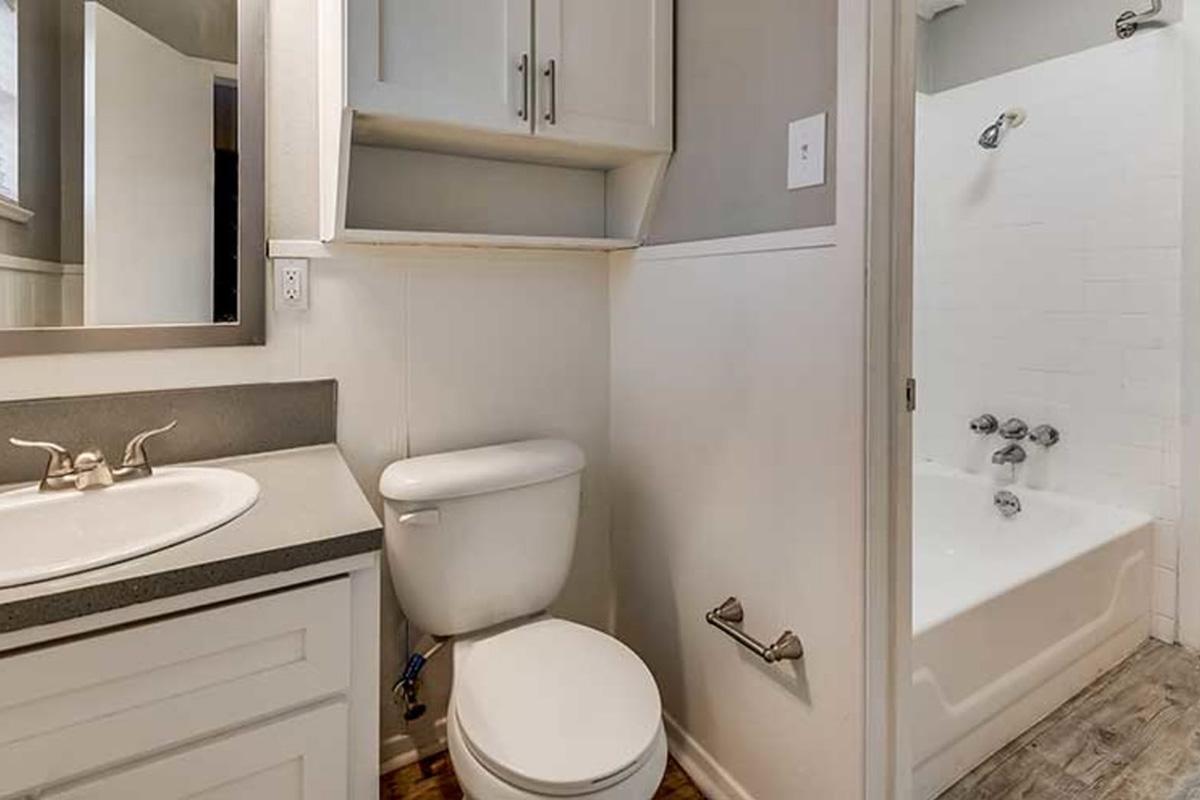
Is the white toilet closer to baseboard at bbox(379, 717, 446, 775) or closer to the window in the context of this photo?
baseboard at bbox(379, 717, 446, 775)

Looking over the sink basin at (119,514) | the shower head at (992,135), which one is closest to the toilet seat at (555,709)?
the sink basin at (119,514)

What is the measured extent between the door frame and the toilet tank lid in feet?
2.19

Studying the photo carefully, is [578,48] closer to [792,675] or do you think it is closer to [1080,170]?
[792,675]

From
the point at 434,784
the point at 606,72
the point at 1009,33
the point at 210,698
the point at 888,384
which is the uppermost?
the point at 1009,33

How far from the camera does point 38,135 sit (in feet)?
4.08

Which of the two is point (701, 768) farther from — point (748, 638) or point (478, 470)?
point (478, 470)

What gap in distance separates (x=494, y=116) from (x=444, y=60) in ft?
0.44

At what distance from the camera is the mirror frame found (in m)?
1.37

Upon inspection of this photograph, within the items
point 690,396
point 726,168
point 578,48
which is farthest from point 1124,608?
point 578,48

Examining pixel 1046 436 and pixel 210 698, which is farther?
pixel 1046 436

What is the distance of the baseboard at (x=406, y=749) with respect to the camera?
1.68 metres

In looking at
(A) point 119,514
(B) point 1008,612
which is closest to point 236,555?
(A) point 119,514

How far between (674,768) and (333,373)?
1.23 metres

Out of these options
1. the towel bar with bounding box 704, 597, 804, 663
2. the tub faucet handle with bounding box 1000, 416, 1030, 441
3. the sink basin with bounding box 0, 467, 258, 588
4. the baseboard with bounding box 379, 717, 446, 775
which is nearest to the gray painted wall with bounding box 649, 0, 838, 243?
the towel bar with bounding box 704, 597, 804, 663
